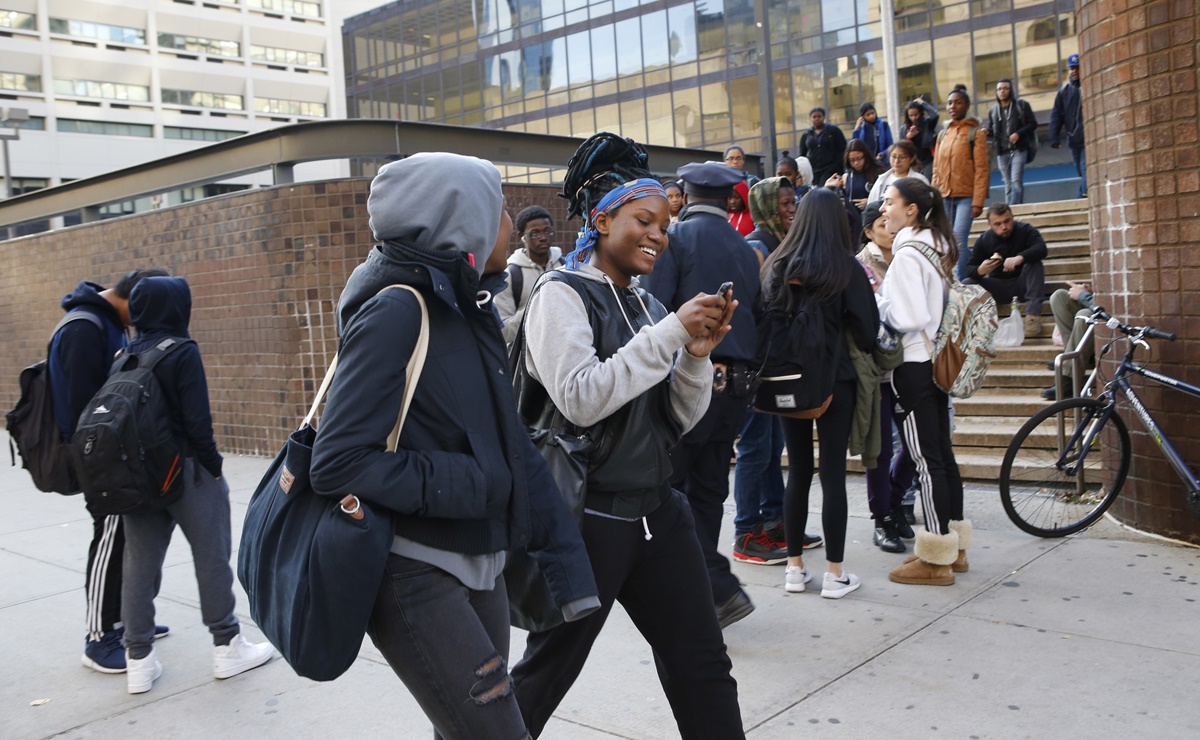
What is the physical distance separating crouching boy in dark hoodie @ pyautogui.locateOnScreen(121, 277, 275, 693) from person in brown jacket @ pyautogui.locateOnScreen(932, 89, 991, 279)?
8.48 meters

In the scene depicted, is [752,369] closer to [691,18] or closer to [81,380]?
[81,380]

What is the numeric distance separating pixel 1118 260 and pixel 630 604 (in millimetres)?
4280

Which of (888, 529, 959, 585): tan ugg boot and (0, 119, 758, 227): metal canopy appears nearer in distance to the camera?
(888, 529, 959, 585): tan ugg boot

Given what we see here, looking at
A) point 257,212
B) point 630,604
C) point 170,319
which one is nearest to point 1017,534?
point 630,604

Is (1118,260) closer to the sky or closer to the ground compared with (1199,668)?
closer to the sky

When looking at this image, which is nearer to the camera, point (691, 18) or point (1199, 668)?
point (1199, 668)

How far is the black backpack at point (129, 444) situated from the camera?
4109mm

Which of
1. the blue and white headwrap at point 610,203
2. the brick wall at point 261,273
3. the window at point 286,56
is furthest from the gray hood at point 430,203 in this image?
the window at point 286,56

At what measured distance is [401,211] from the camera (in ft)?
7.31

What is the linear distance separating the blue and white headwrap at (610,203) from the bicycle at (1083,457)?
3.69m

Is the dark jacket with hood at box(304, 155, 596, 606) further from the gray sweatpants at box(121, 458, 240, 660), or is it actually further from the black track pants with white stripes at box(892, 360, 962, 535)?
the black track pants with white stripes at box(892, 360, 962, 535)

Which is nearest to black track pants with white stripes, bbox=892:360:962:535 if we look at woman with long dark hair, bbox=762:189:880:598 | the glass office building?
woman with long dark hair, bbox=762:189:880:598

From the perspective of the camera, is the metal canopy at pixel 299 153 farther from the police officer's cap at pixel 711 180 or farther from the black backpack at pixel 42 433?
the police officer's cap at pixel 711 180

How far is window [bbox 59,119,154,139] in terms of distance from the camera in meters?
54.4
